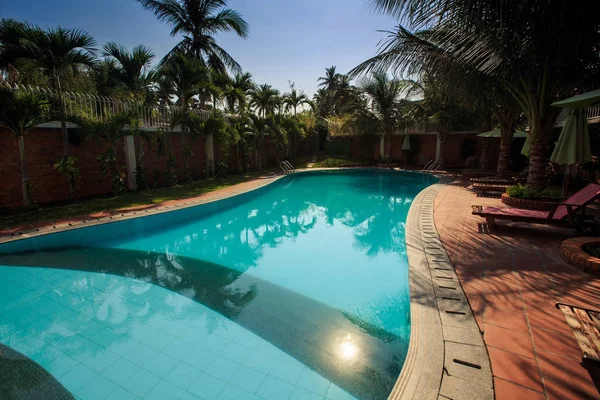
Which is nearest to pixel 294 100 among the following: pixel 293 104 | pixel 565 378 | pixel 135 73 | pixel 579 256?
pixel 293 104

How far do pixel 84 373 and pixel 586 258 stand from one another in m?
6.46

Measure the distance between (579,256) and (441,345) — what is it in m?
3.05

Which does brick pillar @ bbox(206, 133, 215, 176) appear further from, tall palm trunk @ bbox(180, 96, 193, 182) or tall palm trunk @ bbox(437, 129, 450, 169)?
tall palm trunk @ bbox(437, 129, 450, 169)

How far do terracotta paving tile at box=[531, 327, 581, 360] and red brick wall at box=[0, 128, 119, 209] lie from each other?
12545mm

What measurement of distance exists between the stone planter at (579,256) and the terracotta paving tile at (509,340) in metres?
2.12

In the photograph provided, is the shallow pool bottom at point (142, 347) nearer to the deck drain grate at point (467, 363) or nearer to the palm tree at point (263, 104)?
the deck drain grate at point (467, 363)

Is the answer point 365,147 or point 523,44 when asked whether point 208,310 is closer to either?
point 523,44

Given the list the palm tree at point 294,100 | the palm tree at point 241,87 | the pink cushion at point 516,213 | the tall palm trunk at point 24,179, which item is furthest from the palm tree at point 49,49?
the palm tree at point 294,100

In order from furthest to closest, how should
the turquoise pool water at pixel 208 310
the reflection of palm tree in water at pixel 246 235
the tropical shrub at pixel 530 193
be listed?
1. the tropical shrub at pixel 530 193
2. the reflection of palm tree in water at pixel 246 235
3. the turquoise pool water at pixel 208 310

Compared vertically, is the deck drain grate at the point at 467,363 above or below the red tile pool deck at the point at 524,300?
below

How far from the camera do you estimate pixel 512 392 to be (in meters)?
2.30

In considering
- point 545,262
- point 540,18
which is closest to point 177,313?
point 545,262

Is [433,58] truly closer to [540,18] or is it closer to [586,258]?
[540,18]

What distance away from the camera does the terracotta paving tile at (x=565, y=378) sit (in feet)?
7.40
